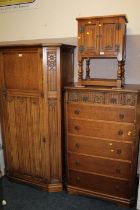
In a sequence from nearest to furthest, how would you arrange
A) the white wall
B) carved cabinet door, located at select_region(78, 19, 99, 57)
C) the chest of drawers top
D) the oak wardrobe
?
the chest of drawers top
carved cabinet door, located at select_region(78, 19, 99, 57)
the oak wardrobe
the white wall

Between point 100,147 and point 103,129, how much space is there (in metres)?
0.22

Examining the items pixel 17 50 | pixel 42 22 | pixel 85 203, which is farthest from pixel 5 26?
pixel 85 203

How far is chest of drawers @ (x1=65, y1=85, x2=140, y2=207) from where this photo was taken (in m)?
2.21

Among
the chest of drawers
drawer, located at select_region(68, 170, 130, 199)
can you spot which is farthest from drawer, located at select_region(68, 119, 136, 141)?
drawer, located at select_region(68, 170, 130, 199)

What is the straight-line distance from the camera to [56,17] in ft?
9.29

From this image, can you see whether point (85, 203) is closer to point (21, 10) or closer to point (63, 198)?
point (63, 198)

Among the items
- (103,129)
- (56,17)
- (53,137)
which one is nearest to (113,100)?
(103,129)

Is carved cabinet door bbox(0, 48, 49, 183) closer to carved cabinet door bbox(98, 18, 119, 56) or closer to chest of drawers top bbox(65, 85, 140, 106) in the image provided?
chest of drawers top bbox(65, 85, 140, 106)

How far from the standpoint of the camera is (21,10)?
3.00m

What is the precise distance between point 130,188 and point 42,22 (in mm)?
2389

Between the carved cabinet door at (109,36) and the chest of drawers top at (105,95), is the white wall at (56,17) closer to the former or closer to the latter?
the carved cabinet door at (109,36)

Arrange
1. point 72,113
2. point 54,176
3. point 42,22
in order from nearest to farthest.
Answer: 1. point 72,113
2. point 54,176
3. point 42,22

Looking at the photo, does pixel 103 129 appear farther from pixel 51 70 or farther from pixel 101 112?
pixel 51 70

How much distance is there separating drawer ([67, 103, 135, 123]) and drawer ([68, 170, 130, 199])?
2.35 feet
